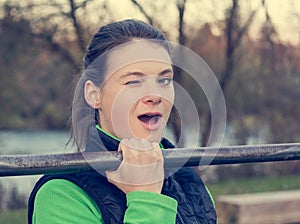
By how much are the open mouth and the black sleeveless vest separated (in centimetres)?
11

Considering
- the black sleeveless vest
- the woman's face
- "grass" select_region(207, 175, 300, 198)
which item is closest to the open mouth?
the woman's face

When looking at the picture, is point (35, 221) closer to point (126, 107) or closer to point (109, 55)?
point (126, 107)

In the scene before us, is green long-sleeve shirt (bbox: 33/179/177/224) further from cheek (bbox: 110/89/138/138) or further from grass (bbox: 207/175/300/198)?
grass (bbox: 207/175/300/198)

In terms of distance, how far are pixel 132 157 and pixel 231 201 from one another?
20.7 feet

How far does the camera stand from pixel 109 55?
157cm

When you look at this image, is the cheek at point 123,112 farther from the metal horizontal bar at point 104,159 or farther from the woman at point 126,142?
the metal horizontal bar at point 104,159

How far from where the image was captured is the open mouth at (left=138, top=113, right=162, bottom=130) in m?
1.41

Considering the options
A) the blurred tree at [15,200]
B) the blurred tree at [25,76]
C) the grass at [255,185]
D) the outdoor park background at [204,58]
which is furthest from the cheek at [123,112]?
the grass at [255,185]

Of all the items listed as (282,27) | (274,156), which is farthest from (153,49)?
(282,27)

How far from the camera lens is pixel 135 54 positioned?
4.97 ft

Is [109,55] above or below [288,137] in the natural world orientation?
above

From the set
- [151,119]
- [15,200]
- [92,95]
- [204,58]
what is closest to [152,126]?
[151,119]

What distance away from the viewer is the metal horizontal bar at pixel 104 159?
4.05 ft

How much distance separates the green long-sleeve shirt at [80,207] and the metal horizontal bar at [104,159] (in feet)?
0.30
